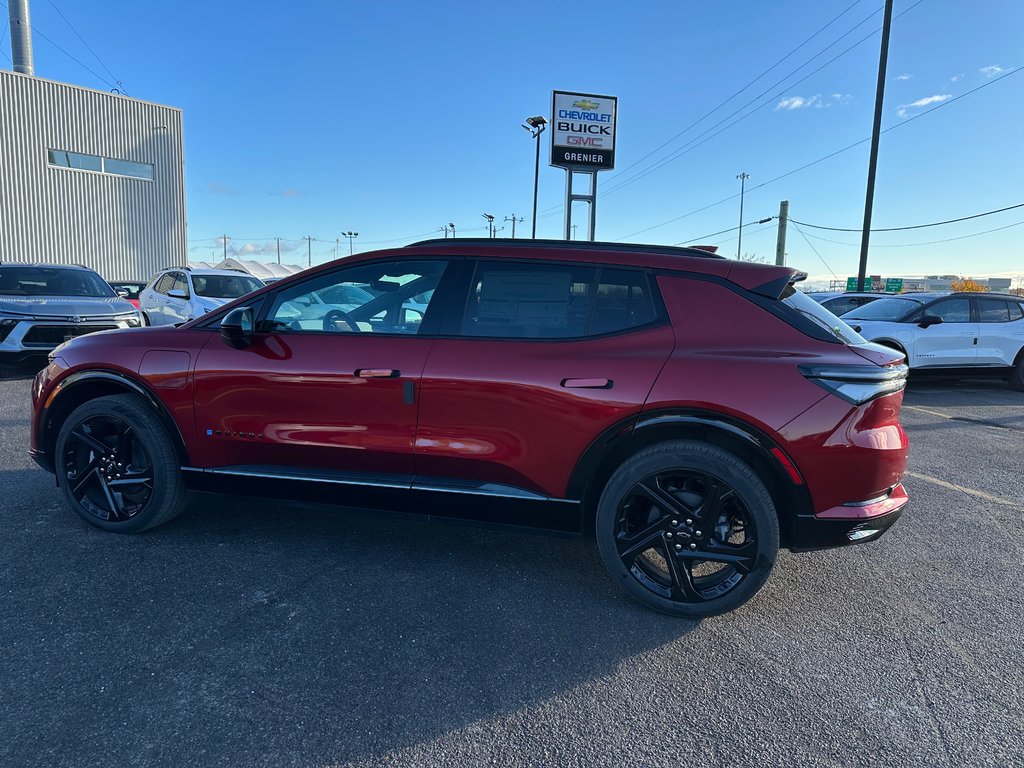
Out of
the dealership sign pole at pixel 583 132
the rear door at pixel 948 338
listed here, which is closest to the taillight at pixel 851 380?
the rear door at pixel 948 338

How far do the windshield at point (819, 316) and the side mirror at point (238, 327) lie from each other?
8.94 ft

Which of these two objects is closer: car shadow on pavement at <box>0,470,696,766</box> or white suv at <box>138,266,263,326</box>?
car shadow on pavement at <box>0,470,696,766</box>

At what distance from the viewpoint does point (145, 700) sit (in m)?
2.20

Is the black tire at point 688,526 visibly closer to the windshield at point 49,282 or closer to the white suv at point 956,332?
the white suv at point 956,332

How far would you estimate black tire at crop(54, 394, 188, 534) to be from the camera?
349 cm

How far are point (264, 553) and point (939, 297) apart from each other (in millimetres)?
10515

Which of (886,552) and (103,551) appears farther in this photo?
(886,552)

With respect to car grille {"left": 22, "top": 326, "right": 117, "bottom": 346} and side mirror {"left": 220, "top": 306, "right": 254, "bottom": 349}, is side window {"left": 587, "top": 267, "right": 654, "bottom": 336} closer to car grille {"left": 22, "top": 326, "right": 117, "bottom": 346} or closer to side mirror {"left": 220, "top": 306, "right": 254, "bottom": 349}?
side mirror {"left": 220, "top": 306, "right": 254, "bottom": 349}

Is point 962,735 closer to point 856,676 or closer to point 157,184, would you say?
point 856,676

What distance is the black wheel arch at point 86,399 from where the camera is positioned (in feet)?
11.4

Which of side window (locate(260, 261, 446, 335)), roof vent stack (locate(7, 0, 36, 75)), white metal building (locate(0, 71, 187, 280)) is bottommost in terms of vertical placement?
side window (locate(260, 261, 446, 335))

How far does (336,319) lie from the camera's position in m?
3.40

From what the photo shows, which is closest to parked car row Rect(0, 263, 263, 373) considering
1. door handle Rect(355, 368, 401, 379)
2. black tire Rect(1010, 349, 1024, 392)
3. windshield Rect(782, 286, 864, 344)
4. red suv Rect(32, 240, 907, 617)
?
red suv Rect(32, 240, 907, 617)

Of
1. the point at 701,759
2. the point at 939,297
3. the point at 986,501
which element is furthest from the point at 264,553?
the point at 939,297
